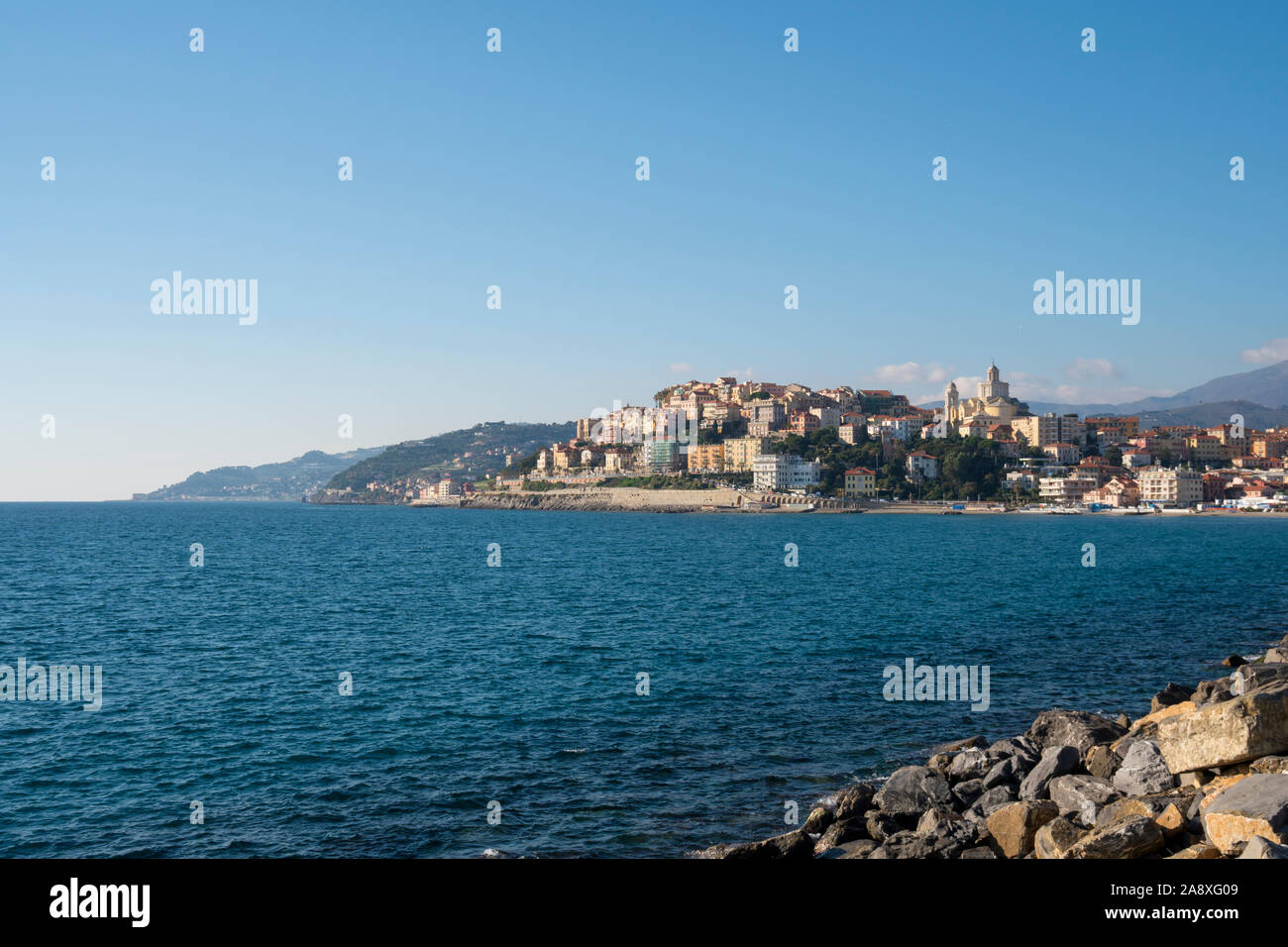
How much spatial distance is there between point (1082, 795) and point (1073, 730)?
3.67m

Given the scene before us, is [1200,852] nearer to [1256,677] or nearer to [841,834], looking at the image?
[841,834]

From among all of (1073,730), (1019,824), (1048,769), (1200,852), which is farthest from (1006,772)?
(1200,852)

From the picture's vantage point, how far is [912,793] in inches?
534

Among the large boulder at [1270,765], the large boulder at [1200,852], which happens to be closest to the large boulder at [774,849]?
the large boulder at [1200,852]

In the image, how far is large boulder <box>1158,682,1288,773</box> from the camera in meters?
10.6

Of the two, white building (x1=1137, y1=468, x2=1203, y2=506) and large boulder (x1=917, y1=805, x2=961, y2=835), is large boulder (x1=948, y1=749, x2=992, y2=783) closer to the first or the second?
large boulder (x1=917, y1=805, x2=961, y2=835)

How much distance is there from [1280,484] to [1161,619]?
148 meters

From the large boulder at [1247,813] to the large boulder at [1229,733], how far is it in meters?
1.30

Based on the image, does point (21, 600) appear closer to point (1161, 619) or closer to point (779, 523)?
point (1161, 619)

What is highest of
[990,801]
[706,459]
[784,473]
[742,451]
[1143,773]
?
[742,451]

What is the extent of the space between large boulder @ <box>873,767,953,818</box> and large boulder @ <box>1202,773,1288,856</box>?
443 cm

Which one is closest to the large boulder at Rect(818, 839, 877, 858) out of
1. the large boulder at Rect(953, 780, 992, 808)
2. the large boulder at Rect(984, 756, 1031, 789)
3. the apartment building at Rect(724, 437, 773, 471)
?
the large boulder at Rect(953, 780, 992, 808)

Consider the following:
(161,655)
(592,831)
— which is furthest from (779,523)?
(592,831)
